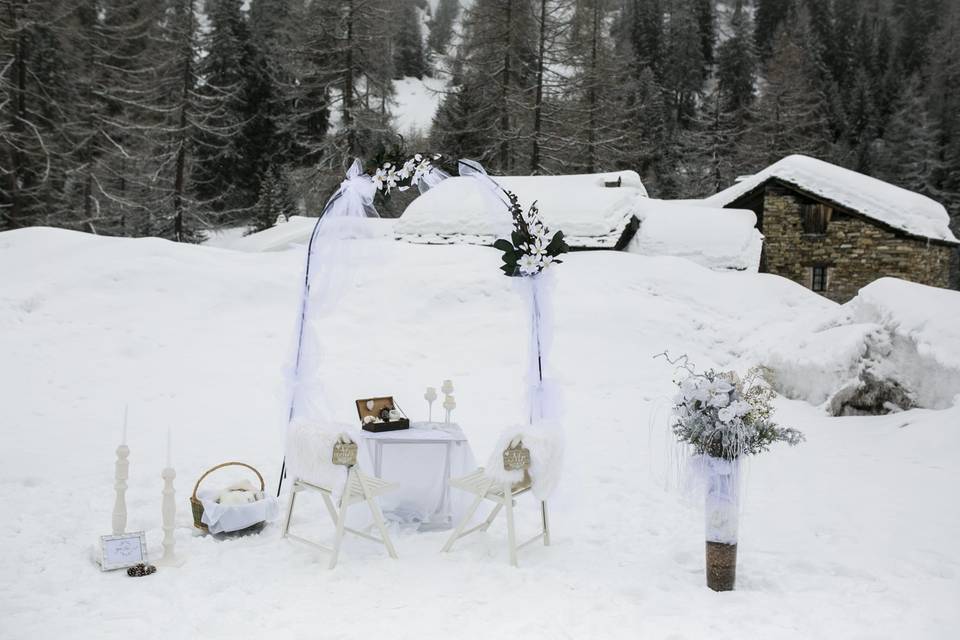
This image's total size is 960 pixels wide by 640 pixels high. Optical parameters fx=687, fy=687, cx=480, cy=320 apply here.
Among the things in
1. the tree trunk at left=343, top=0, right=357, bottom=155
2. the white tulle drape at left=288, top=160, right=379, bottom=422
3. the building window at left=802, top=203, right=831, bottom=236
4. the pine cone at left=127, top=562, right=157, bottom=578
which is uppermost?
the tree trunk at left=343, top=0, right=357, bottom=155

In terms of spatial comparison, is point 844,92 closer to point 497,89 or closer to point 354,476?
point 497,89

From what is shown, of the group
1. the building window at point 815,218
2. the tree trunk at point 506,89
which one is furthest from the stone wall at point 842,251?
the tree trunk at point 506,89

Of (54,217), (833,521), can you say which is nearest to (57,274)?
(833,521)

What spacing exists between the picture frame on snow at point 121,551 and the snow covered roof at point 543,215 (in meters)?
12.5

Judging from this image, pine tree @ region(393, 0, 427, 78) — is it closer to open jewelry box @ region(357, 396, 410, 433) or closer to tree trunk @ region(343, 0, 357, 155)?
tree trunk @ region(343, 0, 357, 155)

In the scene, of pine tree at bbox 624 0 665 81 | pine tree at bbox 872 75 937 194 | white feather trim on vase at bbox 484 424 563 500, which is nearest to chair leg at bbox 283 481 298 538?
white feather trim on vase at bbox 484 424 563 500

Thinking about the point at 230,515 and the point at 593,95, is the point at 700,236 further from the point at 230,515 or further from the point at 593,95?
the point at 230,515

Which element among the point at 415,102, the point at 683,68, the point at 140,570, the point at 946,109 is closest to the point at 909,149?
the point at 946,109

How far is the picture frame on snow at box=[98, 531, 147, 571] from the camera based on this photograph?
15.5 feet

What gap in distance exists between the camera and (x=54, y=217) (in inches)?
934

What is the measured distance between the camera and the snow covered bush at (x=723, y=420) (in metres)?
4.67

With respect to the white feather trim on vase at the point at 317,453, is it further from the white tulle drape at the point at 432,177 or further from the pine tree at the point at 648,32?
the pine tree at the point at 648,32

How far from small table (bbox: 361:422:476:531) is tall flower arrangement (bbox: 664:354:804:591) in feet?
6.81

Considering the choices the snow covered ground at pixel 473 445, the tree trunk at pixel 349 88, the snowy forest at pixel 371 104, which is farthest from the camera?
the tree trunk at pixel 349 88
